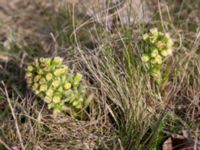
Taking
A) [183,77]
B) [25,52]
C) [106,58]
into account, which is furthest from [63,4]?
[183,77]

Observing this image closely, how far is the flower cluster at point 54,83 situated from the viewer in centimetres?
155

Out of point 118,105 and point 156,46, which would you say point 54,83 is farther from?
point 156,46

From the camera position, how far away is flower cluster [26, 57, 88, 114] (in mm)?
1550

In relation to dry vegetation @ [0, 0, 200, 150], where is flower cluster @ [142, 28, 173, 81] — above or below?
above

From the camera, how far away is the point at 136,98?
1.65 meters

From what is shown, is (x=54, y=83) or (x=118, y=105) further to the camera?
(x=118, y=105)

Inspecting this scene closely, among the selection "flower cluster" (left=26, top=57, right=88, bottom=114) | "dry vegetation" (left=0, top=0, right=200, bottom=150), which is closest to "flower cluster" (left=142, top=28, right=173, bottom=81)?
"dry vegetation" (left=0, top=0, right=200, bottom=150)

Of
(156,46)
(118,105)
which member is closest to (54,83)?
(118,105)

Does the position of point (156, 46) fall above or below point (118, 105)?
above

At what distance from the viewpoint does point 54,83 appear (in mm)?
1544

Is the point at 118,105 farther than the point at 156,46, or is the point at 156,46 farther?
the point at 118,105

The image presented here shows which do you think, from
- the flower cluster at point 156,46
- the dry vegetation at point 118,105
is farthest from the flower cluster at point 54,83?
the flower cluster at point 156,46

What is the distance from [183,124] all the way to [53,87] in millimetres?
518

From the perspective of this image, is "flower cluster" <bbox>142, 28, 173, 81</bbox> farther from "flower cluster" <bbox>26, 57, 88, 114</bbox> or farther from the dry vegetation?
"flower cluster" <bbox>26, 57, 88, 114</bbox>
